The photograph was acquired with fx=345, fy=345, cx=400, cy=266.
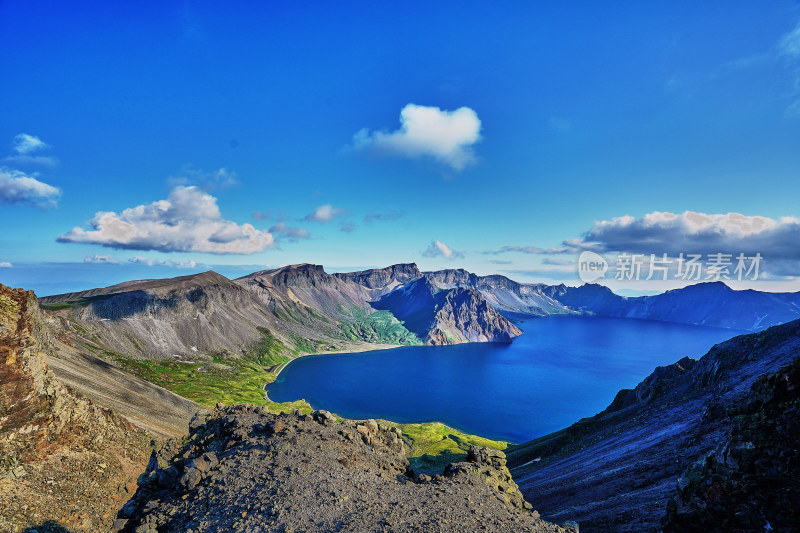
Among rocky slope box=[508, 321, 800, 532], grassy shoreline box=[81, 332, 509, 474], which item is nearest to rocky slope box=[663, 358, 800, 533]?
rocky slope box=[508, 321, 800, 532]

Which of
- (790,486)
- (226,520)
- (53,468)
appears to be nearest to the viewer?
(790,486)

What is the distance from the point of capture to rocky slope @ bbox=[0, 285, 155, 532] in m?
25.2

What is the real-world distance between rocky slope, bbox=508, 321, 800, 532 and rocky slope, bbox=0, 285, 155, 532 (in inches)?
1655

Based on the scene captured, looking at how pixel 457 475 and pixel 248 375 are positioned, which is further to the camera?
pixel 248 375

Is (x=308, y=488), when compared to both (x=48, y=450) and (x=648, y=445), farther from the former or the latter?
(x=648, y=445)

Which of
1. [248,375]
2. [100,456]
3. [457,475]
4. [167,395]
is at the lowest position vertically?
[248,375]

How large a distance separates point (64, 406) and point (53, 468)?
816 centimetres

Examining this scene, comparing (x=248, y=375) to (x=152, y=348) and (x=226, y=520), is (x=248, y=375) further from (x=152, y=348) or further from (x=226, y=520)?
(x=226, y=520)

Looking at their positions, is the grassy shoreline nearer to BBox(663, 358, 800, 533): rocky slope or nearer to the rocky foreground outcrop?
the rocky foreground outcrop

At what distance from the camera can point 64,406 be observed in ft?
117

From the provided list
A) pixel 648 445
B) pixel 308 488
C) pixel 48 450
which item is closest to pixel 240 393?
pixel 48 450

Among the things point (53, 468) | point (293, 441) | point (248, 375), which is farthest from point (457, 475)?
point (248, 375)

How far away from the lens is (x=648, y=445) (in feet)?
154

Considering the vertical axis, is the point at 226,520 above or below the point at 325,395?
above
